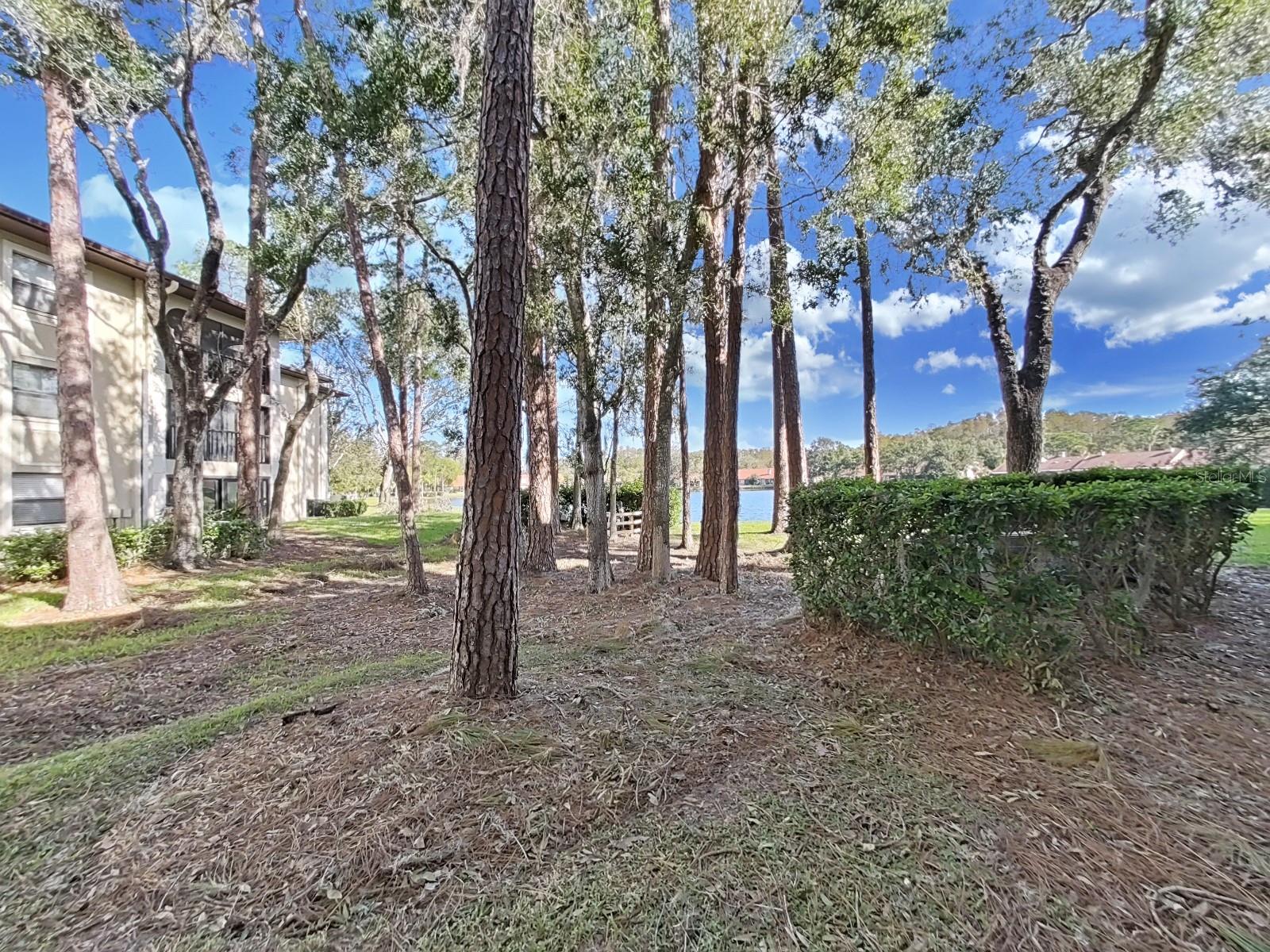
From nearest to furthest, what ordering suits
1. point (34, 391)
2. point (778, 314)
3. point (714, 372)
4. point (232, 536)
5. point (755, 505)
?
point (714, 372) < point (778, 314) < point (34, 391) < point (232, 536) < point (755, 505)

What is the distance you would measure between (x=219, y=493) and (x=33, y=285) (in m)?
7.95

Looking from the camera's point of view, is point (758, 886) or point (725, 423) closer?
point (758, 886)

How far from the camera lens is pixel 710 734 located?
3.05 m

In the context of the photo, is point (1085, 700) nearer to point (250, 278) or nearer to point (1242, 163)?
point (1242, 163)

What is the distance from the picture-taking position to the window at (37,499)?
11.3 meters

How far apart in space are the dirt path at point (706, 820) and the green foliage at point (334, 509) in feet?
76.4

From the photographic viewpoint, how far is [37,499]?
1163 centimetres

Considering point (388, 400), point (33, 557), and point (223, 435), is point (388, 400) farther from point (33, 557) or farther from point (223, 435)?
point (223, 435)

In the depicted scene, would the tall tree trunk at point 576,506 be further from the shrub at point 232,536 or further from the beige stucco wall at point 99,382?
the beige stucco wall at point 99,382

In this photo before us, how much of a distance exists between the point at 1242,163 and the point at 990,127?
4377 millimetres

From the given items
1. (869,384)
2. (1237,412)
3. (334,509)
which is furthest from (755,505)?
(334,509)

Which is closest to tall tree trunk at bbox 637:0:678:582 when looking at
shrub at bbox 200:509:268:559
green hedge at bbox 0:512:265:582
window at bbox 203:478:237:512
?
green hedge at bbox 0:512:265:582

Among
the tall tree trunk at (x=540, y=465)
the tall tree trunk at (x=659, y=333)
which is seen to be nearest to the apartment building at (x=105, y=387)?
the tall tree trunk at (x=540, y=465)

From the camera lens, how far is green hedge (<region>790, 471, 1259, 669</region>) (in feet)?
11.0
